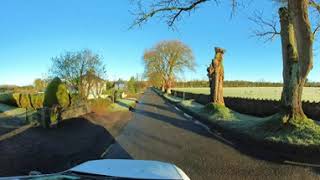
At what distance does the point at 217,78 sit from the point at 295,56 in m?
14.5

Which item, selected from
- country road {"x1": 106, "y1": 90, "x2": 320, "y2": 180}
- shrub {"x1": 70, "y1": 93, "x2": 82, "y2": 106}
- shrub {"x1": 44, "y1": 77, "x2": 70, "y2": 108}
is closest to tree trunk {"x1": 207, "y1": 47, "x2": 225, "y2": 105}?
shrub {"x1": 70, "y1": 93, "x2": 82, "y2": 106}

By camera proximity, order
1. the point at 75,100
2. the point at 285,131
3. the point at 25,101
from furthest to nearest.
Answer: the point at 25,101 → the point at 75,100 → the point at 285,131

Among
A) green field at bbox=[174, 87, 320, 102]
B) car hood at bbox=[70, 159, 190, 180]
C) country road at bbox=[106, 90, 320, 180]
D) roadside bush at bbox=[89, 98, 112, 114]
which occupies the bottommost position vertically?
country road at bbox=[106, 90, 320, 180]

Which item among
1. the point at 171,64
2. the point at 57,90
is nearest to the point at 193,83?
the point at 171,64

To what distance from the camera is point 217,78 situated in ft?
100

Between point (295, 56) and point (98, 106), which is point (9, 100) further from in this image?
point (295, 56)

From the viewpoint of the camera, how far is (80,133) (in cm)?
1631

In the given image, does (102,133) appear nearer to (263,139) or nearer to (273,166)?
(263,139)

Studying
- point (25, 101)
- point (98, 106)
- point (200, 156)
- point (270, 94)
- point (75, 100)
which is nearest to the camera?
point (200, 156)

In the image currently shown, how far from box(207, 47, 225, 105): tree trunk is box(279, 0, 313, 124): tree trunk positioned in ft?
43.6

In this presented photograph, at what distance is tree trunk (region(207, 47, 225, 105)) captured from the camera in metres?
30.3

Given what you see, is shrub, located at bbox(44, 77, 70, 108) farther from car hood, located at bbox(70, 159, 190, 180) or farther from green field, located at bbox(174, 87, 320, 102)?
green field, located at bbox(174, 87, 320, 102)

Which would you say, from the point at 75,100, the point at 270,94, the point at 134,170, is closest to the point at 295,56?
the point at 134,170

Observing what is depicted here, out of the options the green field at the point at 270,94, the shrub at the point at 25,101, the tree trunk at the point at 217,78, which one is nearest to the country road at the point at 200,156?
the tree trunk at the point at 217,78
